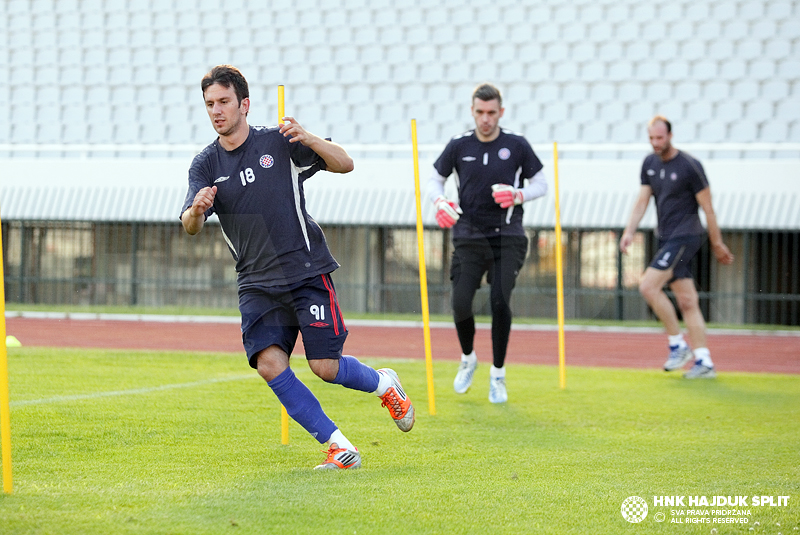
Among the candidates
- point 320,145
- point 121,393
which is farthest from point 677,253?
point 320,145

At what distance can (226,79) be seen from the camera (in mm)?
3973

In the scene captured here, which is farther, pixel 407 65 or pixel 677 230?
pixel 407 65

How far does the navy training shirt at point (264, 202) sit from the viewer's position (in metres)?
4.04

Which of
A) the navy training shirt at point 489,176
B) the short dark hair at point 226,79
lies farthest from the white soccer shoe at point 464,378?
the short dark hair at point 226,79

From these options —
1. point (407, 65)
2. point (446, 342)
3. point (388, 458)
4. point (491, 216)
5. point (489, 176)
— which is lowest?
point (446, 342)

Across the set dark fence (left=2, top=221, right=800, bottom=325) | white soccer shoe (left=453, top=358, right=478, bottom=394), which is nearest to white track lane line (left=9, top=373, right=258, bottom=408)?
white soccer shoe (left=453, top=358, right=478, bottom=394)

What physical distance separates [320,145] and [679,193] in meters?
4.96

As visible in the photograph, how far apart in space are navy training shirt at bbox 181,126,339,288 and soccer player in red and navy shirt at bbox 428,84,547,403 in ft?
7.48

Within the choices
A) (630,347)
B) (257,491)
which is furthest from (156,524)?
(630,347)

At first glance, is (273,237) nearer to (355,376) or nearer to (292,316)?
(292,316)

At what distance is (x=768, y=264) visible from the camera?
58.6 feet

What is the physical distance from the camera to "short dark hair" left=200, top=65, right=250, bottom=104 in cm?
396

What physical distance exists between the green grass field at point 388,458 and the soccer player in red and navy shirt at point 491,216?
1.92 ft

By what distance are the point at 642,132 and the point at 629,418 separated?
1463 centimetres
